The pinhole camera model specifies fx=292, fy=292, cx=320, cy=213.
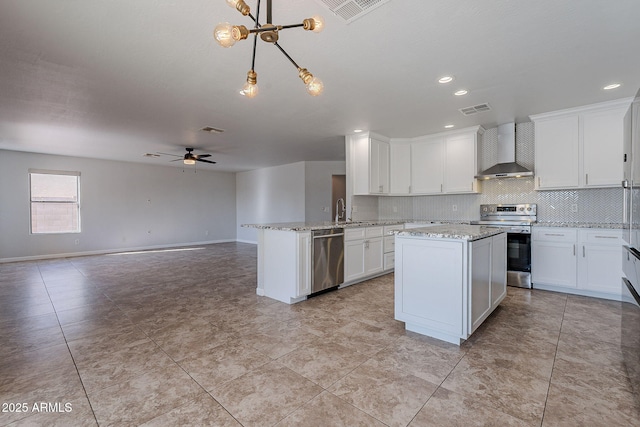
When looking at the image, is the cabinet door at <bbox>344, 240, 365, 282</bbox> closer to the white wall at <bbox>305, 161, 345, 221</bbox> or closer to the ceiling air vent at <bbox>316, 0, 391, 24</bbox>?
the ceiling air vent at <bbox>316, 0, 391, 24</bbox>

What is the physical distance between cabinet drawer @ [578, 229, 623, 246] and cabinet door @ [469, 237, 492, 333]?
190cm

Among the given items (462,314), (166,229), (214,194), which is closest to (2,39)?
(462,314)

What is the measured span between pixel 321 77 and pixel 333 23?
33.1 inches

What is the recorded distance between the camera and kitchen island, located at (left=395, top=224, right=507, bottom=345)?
7.77 ft

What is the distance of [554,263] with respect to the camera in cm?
388

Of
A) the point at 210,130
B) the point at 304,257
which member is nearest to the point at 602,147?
the point at 304,257

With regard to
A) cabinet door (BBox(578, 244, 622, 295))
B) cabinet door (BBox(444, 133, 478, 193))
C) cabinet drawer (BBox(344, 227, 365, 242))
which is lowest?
cabinet door (BBox(578, 244, 622, 295))

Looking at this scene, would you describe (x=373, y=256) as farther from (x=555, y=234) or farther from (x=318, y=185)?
(x=318, y=185)

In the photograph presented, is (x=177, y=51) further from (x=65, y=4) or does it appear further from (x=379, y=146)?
(x=379, y=146)

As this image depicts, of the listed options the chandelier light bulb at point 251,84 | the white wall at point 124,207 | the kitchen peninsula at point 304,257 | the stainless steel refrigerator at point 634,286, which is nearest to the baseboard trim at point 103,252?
the white wall at point 124,207

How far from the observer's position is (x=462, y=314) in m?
2.37

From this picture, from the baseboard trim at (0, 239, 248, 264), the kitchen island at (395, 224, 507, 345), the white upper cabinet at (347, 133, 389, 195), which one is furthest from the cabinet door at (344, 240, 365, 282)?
the baseboard trim at (0, 239, 248, 264)

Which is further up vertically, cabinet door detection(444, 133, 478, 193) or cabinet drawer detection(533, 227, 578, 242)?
cabinet door detection(444, 133, 478, 193)

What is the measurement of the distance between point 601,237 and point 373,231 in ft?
9.10
